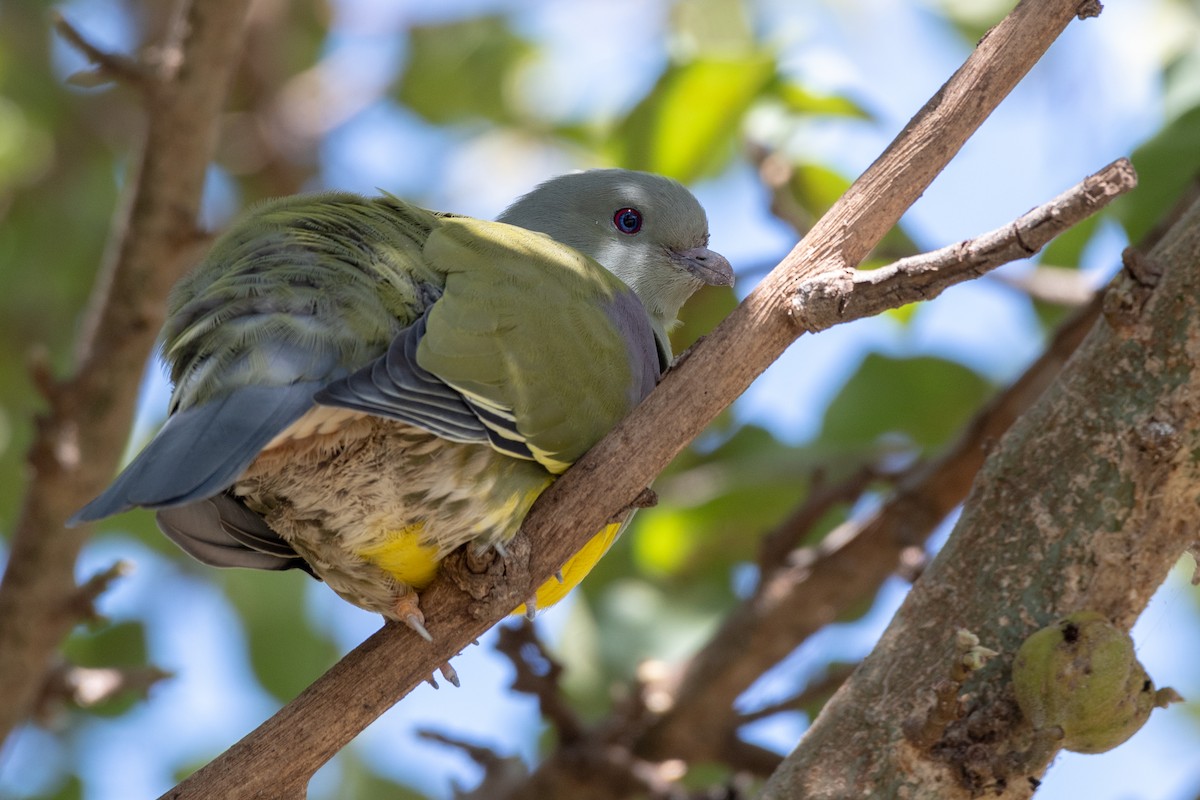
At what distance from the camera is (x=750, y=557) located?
4.18 m

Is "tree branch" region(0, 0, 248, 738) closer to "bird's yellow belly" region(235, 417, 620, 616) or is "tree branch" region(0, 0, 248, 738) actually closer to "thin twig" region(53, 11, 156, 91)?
"thin twig" region(53, 11, 156, 91)

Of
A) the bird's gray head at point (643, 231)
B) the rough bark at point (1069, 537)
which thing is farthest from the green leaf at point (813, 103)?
the rough bark at point (1069, 537)

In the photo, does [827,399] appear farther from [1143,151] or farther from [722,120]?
[1143,151]

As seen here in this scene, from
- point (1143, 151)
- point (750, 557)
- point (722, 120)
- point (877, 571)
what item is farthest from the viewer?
point (750, 557)

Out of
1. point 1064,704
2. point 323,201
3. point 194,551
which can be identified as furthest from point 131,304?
point 1064,704

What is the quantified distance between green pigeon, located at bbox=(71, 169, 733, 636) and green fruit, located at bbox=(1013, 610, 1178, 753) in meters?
0.85

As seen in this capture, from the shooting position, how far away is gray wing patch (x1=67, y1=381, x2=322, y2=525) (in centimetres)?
188

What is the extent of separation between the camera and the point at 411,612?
2.32 m

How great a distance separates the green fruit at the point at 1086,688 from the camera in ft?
6.89

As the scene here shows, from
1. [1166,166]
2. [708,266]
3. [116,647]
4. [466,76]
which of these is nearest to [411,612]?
[708,266]

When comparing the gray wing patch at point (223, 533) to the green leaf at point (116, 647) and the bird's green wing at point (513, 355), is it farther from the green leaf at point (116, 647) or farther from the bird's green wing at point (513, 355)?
the green leaf at point (116, 647)

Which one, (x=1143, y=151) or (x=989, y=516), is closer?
(x=989, y=516)

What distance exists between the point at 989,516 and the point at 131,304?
2121 mm

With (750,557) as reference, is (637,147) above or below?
above
